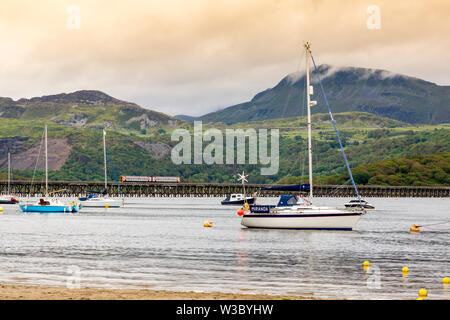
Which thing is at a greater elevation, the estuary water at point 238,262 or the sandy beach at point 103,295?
the sandy beach at point 103,295

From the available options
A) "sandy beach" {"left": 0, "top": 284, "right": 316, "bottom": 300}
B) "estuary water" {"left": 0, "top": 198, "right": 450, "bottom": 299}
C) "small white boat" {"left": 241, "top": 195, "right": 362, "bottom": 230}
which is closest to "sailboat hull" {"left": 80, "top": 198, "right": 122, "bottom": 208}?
"estuary water" {"left": 0, "top": 198, "right": 450, "bottom": 299}

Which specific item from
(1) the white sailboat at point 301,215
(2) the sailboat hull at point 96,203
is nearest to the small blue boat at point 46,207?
(2) the sailboat hull at point 96,203

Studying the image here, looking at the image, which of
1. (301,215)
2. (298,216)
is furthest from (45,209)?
(301,215)

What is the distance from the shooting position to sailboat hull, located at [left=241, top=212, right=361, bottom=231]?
60.1 metres

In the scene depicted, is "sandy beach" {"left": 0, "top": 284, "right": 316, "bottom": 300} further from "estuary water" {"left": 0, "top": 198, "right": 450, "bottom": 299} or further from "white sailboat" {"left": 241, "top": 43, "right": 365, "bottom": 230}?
"white sailboat" {"left": 241, "top": 43, "right": 365, "bottom": 230}

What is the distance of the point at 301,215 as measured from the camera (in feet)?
196

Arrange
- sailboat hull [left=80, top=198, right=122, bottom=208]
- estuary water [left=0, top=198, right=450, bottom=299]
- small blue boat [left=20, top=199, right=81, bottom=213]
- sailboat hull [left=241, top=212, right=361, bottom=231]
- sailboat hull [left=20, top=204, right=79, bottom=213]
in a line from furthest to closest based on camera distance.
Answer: sailboat hull [left=80, top=198, right=122, bottom=208] → small blue boat [left=20, top=199, right=81, bottom=213] → sailboat hull [left=20, top=204, right=79, bottom=213] → sailboat hull [left=241, top=212, right=361, bottom=231] → estuary water [left=0, top=198, right=450, bottom=299]

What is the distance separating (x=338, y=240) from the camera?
56.8 m

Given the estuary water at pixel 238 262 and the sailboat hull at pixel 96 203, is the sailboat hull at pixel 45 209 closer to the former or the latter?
the sailboat hull at pixel 96 203

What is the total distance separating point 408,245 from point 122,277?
34.0 metres

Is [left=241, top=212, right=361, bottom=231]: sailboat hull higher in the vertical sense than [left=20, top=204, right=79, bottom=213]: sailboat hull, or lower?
higher

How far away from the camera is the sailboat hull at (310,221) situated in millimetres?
60062

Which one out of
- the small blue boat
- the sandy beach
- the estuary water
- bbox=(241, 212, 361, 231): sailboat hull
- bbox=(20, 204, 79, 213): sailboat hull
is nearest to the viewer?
the sandy beach
